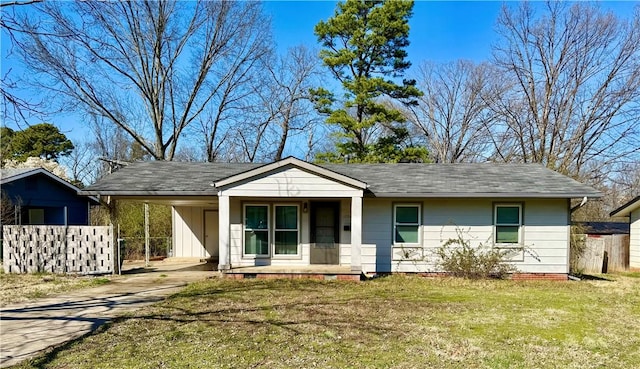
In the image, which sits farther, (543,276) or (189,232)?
(189,232)

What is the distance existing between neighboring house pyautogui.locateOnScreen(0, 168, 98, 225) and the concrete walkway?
24.4 feet

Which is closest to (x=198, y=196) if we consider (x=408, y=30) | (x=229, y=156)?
(x=408, y=30)

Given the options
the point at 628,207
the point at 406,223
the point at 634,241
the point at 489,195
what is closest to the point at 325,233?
the point at 406,223

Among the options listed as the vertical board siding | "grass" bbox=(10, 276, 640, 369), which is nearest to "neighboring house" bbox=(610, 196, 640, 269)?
"grass" bbox=(10, 276, 640, 369)

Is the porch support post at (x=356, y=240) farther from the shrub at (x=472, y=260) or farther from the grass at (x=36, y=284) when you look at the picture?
the grass at (x=36, y=284)

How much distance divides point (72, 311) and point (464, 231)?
32.2 feet

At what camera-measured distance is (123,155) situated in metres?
32.6

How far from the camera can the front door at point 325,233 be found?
475 inches

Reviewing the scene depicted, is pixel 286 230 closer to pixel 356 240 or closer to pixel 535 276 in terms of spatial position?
pixel 356 240

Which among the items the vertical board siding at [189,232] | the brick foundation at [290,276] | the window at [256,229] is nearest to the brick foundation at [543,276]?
the brick foundation at [290,276]

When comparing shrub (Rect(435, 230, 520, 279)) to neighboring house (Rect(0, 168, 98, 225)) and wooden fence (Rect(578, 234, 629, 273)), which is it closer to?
wooden fence (Rect(578, 234, 629, 273))

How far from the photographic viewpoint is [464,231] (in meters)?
11.7

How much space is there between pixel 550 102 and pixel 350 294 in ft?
64.5

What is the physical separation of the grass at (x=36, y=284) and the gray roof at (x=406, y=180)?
2337 millimetres
